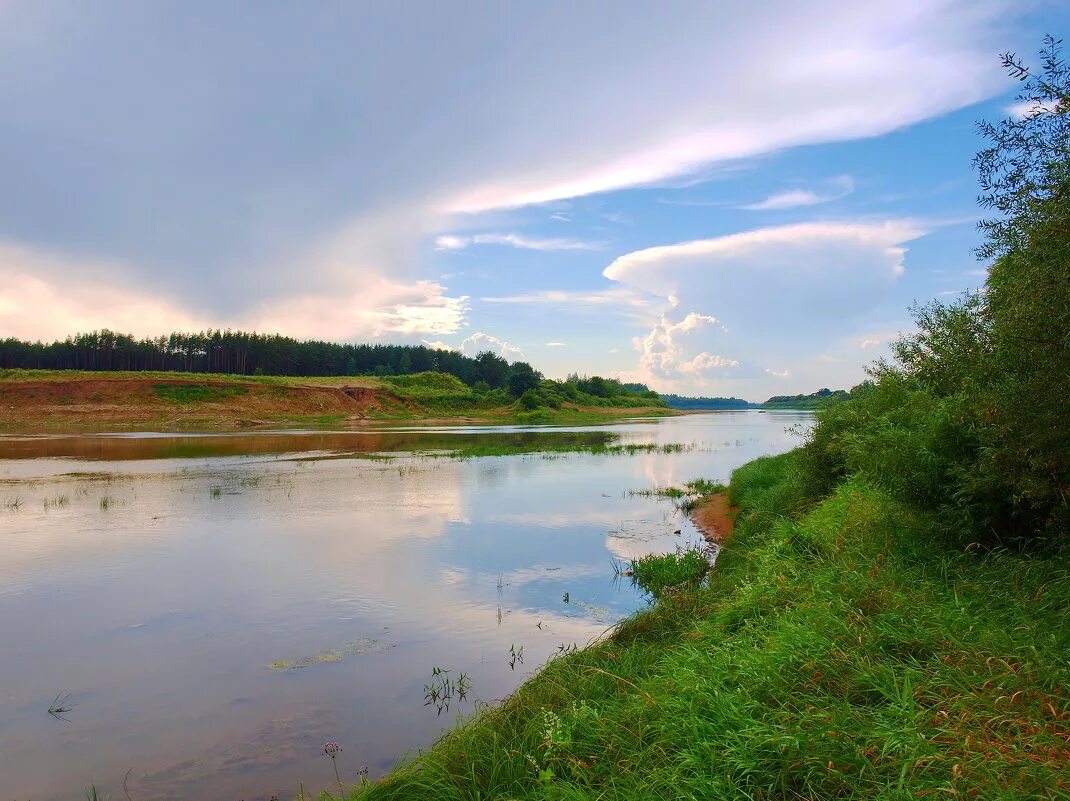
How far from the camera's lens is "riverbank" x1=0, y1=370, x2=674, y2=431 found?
61.3m

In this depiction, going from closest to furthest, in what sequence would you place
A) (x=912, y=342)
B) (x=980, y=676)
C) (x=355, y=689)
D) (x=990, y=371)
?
(x=980, y=676)
(x=990, y=371)
(x=355, y=689)
(x=912, y=342)

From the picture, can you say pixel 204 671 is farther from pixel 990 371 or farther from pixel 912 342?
pixel 912 342

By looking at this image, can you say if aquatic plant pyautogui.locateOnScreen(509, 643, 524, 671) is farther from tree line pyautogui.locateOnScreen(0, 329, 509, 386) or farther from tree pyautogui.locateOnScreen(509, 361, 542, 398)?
tree line pyautogui.locateOnScreen(0, 329, 509, 386)

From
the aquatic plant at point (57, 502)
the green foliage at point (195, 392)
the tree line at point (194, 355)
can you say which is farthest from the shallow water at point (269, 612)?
the tree line at point (194, 355)

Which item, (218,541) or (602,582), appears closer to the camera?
(602,582)

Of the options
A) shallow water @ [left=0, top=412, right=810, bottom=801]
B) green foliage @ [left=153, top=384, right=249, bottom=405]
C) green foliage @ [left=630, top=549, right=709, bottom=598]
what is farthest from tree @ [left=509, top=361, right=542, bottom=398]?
green foliage @ [left=630, top=549, right=709, bottom=598]

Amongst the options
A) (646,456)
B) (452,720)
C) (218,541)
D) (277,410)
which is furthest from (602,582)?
(277,410)

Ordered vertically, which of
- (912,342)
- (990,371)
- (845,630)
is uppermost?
(912,342)

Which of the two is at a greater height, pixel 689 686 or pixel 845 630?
pixel 845 630

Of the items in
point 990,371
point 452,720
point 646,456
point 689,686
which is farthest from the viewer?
point 646,456

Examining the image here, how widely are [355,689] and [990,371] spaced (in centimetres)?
771

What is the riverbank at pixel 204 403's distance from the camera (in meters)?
61.3

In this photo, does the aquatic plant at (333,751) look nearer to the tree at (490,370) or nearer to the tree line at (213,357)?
the tree line at (213,357)

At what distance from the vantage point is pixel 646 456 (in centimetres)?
3569
